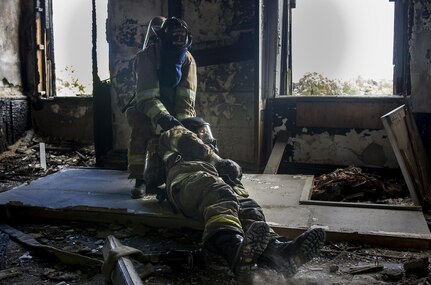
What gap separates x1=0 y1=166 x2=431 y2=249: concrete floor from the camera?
9.70ft

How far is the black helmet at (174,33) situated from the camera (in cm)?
373

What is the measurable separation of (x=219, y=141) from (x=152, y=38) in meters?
1.97

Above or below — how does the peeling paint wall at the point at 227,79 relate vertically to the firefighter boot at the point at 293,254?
above

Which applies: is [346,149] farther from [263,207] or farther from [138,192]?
[138,192]

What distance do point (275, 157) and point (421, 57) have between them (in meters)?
2.07

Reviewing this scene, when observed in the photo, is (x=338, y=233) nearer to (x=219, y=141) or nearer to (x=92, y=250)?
(x=92, y=250)

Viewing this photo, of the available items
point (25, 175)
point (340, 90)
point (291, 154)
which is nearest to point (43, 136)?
point (25, 175)

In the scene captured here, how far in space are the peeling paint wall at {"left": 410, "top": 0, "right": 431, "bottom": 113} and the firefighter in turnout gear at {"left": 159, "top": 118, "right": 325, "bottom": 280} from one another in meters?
2.85

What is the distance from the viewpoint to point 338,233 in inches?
116

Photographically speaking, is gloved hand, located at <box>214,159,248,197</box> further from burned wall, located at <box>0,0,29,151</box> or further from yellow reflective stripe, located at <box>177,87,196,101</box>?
burned wall, located at <box>0,0,29,151</box>

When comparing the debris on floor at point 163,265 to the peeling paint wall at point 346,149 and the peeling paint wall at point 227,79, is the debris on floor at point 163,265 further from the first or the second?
the peeling paint wall at point 346,149

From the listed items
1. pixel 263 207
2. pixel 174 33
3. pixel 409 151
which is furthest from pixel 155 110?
pixel 409 151

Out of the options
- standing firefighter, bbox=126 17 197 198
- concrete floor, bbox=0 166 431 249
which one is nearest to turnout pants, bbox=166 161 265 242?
concrete floor, bbox=0 166 431 249

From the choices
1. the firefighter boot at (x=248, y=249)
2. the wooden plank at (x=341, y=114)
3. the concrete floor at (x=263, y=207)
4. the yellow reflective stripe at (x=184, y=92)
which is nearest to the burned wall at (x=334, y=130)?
the wooden plank at (x=341, y=114)
